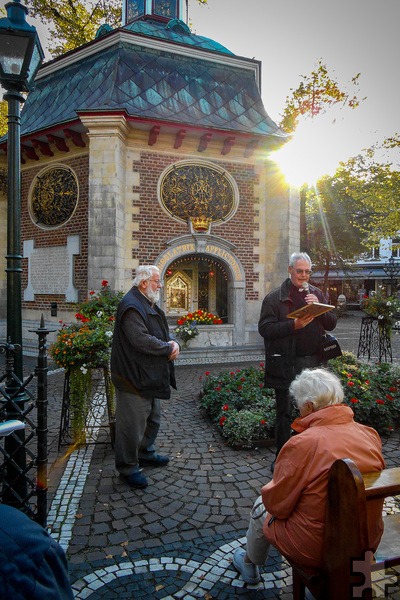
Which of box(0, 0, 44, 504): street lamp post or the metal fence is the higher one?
box(0, 0, 44, 504): street lamp post

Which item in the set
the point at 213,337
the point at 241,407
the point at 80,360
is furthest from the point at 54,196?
the point at 241,407

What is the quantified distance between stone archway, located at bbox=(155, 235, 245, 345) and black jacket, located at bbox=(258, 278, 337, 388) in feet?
22.8

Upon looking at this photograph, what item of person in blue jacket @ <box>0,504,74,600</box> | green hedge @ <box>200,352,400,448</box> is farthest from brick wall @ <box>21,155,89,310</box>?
person in blue jacket @ <box>0,504,74,600</box>

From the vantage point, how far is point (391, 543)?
2057 mm

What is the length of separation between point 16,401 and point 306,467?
200 centimetres

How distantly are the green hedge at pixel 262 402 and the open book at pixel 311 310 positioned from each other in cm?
177

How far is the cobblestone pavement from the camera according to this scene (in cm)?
237

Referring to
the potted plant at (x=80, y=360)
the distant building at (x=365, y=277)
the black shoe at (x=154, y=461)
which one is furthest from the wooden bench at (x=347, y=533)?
the distant building at (x=365, y=277)

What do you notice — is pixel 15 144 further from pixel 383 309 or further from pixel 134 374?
pixel 383 309

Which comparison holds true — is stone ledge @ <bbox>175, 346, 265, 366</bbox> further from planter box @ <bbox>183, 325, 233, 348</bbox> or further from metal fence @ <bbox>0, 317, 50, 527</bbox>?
metal fence @ <bbox>0, 317, 50, 527</bbox>

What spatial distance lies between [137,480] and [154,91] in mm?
10420

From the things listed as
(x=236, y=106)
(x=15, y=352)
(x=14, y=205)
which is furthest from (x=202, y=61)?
(x=15, y=352)

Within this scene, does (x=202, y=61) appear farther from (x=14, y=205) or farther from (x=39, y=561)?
(x=39, y=561)

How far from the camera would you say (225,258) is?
11.0 metres
